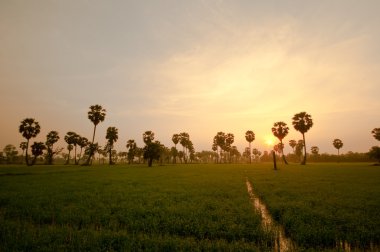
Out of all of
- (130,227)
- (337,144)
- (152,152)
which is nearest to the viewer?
(130,227)

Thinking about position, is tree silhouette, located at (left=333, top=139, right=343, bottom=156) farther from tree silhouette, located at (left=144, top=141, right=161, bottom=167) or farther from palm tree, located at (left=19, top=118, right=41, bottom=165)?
palm tree, located at (left=19, top=118, right=41, bottom=165)

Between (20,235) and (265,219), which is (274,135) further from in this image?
(20,235)

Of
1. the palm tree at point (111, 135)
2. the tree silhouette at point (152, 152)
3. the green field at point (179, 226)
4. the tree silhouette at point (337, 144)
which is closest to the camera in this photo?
the green field at point (179, 226)

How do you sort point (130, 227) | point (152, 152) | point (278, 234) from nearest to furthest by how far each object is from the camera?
1. point (278, 234)
2. point (130, 227)
3. point (152, 152)

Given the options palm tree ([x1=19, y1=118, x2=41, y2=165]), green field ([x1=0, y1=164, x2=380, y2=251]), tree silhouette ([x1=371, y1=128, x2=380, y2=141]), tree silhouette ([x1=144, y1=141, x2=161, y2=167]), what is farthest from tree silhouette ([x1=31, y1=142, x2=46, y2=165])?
tree silhouette ([x1=371, y1=128, x2=380, y2=141])

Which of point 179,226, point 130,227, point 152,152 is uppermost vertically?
point 152,152

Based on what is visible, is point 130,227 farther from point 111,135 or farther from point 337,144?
point 337,144

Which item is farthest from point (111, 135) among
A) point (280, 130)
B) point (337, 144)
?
point (337, 144)

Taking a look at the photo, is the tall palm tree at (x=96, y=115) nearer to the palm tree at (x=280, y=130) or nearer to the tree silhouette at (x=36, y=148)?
the tree silhouette at (x=36, y=148)

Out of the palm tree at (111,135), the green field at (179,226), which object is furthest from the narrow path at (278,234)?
the palm tree at (111,135)

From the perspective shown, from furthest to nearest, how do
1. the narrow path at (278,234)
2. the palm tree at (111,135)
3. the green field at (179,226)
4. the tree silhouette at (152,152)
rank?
the palm tree at (111,135), the tree silhouette at (152,152), the green field at (179,226), the narrow path at (278,234)

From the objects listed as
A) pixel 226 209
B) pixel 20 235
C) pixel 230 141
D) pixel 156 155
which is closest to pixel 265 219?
pixel 226 209

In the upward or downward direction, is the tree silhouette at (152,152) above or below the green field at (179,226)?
above

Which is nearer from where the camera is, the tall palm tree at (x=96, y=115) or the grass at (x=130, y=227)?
the grass at (x=130, y=227)
